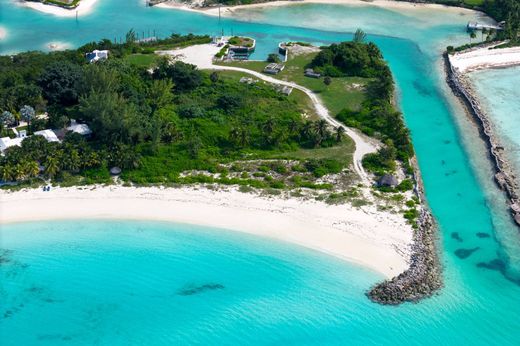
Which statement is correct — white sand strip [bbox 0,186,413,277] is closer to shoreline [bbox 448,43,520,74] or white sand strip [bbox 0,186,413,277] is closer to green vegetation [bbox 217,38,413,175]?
green vegetation [bbox 217,38,413,175]

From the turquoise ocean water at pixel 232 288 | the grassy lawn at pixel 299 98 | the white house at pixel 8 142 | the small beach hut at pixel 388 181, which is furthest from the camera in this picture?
the grassy lawn at pixel 299 98

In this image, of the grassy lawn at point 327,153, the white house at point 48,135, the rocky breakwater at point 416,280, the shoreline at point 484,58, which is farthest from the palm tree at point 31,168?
the shoreline at point 484,58

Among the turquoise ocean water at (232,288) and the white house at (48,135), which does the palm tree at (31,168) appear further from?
the turquoise ocean water at (232,288)

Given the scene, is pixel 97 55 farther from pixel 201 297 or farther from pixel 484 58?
pixel 484 58

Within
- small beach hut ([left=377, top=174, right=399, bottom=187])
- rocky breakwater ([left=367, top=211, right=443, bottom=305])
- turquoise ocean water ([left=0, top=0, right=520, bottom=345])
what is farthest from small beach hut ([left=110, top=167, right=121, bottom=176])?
rocky breakwater ([left=367, top=211, right=443, bottom=305])

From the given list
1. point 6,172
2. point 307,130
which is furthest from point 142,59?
point 6,172
